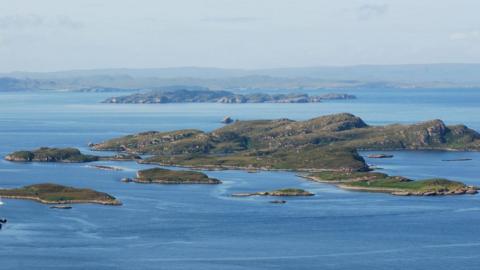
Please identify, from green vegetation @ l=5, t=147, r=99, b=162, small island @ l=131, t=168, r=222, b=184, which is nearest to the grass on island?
small island @ l=131, t=168, r=222, b=184

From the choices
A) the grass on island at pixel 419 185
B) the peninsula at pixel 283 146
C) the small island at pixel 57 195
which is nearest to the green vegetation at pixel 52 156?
the peninsula at pixel 283 146

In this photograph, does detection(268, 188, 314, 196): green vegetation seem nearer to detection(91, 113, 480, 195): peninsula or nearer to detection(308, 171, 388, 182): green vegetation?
detection(308, 171, 388, 182): green vegetation

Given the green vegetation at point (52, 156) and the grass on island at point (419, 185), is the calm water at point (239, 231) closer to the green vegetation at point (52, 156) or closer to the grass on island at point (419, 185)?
the grass on island at point (419, 185)

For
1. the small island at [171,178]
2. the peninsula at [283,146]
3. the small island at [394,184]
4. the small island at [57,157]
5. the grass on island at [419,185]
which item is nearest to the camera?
the small island at [394,184]

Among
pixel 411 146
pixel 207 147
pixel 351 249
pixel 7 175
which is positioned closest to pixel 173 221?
pixel 351 249

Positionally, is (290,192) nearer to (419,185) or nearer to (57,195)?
(419,185)

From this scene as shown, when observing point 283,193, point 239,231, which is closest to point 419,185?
point 283,193
